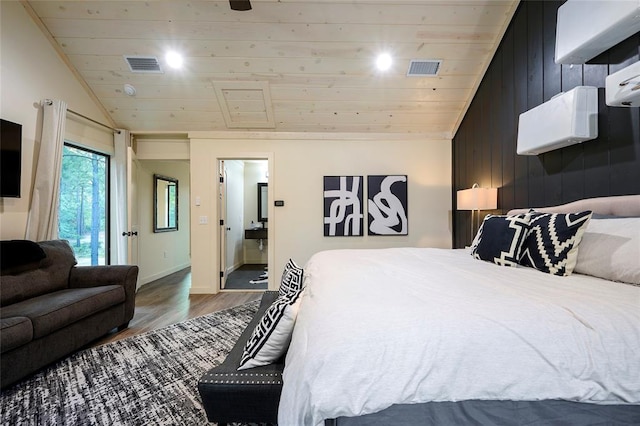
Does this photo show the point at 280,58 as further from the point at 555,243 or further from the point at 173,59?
the point at 555,243

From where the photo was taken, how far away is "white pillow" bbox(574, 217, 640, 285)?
4.26ft

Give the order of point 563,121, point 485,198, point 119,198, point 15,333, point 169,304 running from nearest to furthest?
point 15,333
point 563,121
point 485,198
point 169,304
point 119,198

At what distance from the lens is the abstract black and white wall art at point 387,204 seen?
4.05m

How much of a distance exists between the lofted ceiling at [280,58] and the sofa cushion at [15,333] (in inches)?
106

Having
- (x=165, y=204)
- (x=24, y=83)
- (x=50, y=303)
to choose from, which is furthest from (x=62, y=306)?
(x=165, y=204)

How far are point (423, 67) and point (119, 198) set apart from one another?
13.5 ft

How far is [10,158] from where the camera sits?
2.46m

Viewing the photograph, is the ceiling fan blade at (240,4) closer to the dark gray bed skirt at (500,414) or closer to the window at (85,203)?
Answer: the dark gray bed skirt at (500,414)

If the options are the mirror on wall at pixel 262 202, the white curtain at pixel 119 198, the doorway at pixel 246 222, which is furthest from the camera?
the mirror on wall at pixel 262 202

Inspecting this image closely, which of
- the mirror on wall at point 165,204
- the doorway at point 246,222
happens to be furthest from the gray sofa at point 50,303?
the mirror on wall at point 165,204

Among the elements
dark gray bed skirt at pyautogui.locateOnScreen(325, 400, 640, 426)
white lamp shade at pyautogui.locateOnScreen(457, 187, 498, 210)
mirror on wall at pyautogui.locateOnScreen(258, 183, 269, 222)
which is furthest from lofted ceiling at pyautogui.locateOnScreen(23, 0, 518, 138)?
dark gray bed skirt at pyautogui.locateOnScreen(325, 400, 640, 426)

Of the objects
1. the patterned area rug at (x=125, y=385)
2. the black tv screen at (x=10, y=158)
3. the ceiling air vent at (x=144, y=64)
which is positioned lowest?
the patterned area rug at (x=125, y=385)

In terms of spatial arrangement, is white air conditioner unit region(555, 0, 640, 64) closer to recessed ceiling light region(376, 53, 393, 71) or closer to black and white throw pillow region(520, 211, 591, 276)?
black and white throw pillow region(520, 211, 591, 276)

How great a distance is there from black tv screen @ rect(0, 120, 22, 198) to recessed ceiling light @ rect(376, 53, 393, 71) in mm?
3516
